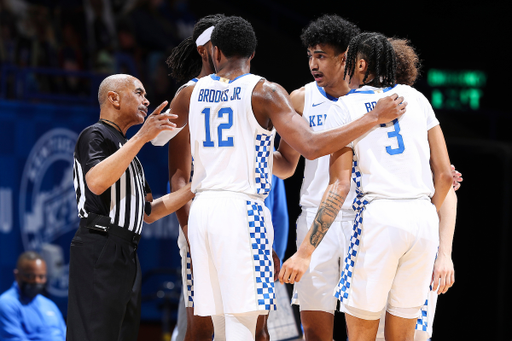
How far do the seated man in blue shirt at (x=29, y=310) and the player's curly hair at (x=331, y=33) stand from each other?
12.7ft

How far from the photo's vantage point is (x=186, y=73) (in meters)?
4.25

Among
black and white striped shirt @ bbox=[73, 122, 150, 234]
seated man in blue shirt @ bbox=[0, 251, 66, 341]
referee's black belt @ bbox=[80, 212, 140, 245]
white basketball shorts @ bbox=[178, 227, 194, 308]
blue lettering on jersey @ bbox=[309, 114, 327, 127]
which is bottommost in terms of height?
seated man in blue shirt @ bbox=[0, 251, 66, 341]

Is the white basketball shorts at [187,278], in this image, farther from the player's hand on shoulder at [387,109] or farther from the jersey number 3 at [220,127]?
the player's hand on shoulder at [387,109]

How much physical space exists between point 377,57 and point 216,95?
88cm

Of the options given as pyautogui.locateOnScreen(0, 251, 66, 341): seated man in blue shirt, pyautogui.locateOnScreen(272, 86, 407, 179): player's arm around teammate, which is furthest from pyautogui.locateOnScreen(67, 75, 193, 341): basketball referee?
pyautogui.locateOnScreen(0, 251, 66, 341): seated man in blue shirt

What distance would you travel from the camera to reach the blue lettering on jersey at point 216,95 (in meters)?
3.22

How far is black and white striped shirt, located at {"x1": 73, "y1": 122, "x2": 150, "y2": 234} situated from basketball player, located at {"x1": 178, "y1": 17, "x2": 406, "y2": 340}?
373mm

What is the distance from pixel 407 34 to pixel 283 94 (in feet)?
27.1

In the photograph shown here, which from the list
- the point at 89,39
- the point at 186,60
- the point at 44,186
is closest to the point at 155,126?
the point at 186,60

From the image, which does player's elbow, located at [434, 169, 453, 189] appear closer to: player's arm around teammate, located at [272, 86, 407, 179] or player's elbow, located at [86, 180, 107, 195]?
player's arm around teammate, located at [272, 86, 407, 179]

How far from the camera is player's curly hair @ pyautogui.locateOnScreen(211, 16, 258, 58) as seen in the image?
330 centimetres

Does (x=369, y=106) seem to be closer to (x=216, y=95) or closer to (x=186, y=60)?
(x=216, y=95)

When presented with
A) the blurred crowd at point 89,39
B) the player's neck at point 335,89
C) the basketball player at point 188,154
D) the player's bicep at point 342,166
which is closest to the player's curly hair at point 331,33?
the player's neck at point 335,89

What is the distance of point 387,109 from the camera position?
3.10m
